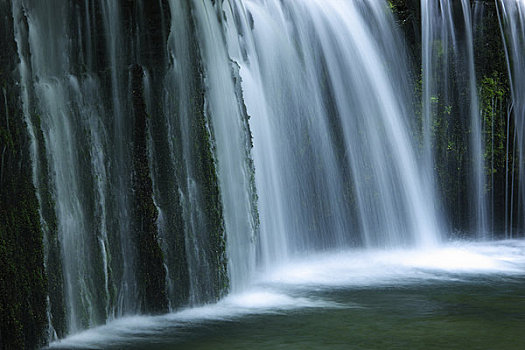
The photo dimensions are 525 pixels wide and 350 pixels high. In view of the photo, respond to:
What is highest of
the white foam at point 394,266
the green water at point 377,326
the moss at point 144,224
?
the moss at point 144,224

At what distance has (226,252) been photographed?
7.14 meters

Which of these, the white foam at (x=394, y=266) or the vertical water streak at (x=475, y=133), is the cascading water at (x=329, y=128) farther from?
the vertical water streak at (x=475, y=133)

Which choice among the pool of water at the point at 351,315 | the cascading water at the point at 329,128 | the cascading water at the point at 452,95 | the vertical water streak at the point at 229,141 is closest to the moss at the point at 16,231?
the pool of water at the point at 351,315

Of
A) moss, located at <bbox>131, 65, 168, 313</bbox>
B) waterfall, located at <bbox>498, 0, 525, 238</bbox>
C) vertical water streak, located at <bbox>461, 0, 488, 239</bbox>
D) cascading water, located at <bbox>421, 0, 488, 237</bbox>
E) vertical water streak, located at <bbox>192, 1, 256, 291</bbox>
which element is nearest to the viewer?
moss, located at <bbox>131, 65, 168, 313</bbox>

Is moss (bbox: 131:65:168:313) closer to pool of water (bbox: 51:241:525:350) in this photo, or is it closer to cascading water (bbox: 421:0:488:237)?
pool of water (bbox: 51:241:525:350)

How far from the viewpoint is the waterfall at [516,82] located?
493 inches

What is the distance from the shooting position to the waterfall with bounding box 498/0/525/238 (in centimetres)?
1252

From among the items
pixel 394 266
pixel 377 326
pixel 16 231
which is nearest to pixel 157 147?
pixel 16 231

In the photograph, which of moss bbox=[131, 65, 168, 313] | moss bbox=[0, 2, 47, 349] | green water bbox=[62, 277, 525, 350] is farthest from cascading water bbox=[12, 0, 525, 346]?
green water bbox=[62, 277, 525, 350]

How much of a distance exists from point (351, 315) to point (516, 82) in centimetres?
758

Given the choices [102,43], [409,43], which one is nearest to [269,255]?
[102,43]

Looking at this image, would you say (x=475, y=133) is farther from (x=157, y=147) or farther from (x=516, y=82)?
(x=157, y=147)

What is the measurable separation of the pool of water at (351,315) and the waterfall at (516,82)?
3.65 meters

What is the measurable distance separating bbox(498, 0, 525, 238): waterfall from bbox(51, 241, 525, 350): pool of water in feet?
A: 12.0
